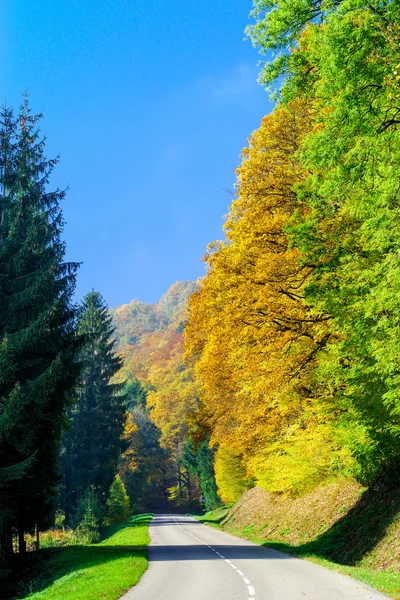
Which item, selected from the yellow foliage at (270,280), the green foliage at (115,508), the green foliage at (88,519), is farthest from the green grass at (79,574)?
the green foliage at (115,508)

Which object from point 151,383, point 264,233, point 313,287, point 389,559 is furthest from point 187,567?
point 151,383

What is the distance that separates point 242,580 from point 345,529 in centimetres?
696

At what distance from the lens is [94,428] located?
52938 mm

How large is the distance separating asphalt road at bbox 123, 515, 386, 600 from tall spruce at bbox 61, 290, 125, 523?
107ft

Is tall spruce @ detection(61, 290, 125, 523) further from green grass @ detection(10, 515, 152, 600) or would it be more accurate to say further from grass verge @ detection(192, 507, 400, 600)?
green grass @ detection(10, 515, 152, 600)

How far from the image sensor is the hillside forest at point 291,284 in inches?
393

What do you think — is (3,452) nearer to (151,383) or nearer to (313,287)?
(313,287)

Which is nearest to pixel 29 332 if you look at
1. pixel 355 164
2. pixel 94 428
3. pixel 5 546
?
pixel 5 546

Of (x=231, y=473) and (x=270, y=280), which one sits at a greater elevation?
(x=270, y=280)

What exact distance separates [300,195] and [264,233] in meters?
3.67

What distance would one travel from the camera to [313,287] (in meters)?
14.5

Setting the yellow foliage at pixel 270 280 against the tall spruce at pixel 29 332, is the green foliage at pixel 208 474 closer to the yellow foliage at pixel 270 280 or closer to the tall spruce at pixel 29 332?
the tall spruce at pixel 29 332

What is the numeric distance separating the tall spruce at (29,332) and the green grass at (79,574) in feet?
4.71

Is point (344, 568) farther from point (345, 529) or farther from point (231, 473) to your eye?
point (231, 473)
